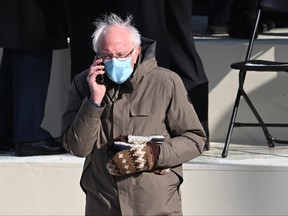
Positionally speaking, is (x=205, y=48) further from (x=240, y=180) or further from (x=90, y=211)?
(x=90, y=211)

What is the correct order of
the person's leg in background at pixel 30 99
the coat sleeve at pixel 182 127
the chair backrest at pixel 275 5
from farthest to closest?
1. the chair backrest at pixel 275 5
2. the person's leg in background at pixel 30 99
3. the coat sleeve at pixel 182 127

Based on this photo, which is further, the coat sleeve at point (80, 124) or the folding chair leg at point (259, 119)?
the folding chair leg at point (259, 119)

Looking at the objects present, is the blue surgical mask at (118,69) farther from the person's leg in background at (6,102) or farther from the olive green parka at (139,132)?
the person's leg in background at (6,102)

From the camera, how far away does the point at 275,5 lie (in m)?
5.19

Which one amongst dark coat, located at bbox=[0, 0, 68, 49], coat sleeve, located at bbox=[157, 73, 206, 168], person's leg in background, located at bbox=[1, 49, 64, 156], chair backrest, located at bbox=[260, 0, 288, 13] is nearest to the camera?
coat sleeve, located at bbox=[157, 73, 206, 168]

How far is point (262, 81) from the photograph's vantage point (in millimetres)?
5203

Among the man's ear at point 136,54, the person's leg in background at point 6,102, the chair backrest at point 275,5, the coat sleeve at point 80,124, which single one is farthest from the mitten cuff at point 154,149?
the chair backrest at point 275,5

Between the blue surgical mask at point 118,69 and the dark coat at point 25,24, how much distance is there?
154 centimetres

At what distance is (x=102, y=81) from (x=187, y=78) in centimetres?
165

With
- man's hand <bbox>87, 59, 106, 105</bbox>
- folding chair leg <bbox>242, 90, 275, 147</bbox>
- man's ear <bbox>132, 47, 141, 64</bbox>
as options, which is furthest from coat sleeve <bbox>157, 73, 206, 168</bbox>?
folding chair leg <bbox>242, 90, 275, 147</bbox>

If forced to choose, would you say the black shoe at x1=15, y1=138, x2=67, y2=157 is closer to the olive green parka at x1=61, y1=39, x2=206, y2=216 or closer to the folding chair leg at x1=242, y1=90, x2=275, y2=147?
the folding chair leg at x1=242, y1=90, x2=275, y2=147

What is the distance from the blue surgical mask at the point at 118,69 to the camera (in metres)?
3.22

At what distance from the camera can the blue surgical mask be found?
3.22 metres

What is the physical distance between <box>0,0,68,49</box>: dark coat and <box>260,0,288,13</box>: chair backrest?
47.2 inches
